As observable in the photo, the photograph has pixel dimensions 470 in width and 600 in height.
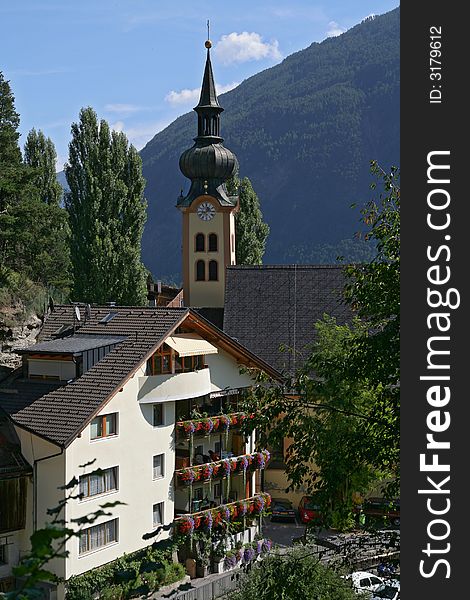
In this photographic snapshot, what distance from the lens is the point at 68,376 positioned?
93.4 feet

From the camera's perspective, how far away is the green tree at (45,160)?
5878 centimetres

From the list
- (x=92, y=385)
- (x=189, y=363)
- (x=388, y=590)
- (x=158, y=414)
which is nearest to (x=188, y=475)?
(x=158, y=414)

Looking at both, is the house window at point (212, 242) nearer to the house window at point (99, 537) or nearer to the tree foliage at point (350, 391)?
the house window at point (99, 537)

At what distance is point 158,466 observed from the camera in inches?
1150

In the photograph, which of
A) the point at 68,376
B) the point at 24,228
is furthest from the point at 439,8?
the point at 24,228

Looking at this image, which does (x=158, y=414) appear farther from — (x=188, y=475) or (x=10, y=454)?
(x=10, y=454)

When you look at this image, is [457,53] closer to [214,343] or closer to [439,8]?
[439,8]

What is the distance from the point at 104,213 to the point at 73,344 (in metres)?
25.4

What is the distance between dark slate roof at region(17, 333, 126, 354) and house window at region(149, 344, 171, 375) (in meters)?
1.30

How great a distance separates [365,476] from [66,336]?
12.7 m

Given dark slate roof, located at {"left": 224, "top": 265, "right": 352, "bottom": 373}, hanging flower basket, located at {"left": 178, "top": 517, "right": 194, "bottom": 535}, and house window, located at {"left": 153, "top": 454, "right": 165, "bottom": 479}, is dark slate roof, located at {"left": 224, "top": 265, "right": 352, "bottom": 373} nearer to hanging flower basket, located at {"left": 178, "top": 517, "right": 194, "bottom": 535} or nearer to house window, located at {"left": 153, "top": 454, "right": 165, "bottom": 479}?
house window, located at {"left": 153, "top": 454, "right": 165, "bottom": 479}

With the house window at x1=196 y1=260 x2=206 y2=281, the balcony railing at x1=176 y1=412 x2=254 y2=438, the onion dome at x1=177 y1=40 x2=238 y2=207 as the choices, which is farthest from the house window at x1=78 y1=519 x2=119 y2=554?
the onion dome at x1=177 y1=40 x2=238 y2=207

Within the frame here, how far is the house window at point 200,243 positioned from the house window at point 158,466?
24.5m

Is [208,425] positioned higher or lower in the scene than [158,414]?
lower
